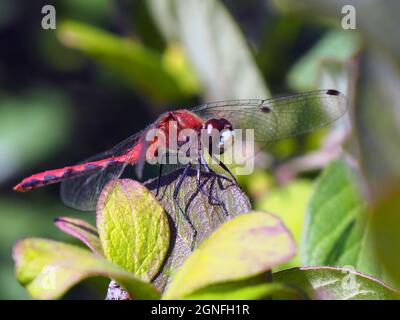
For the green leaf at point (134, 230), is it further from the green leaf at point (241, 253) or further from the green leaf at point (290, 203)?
the green leaf at point (290, 203)

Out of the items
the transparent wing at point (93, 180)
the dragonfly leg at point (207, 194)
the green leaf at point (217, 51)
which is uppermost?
the green leaf at point (217, 51)

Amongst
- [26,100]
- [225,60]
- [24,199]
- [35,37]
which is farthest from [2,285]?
[225,60]

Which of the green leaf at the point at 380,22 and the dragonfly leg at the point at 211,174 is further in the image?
the dragonfly leg at the point at 211,174

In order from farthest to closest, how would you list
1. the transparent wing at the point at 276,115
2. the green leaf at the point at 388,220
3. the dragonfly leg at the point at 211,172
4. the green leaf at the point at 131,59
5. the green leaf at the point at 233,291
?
the green leaf at the point at 131,59, the transparent wing at the point at 276,115, the dragonfly leg at the point at 211,172, the green leaf at the point at 233,291, the green leaf at the point at 388,220

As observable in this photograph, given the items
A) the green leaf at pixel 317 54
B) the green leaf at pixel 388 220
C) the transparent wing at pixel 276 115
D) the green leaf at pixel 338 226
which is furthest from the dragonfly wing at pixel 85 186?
the green leaf at pixel 388 220

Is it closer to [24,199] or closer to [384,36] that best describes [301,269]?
[384,36]

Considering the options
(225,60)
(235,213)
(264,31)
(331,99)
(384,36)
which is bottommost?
(235,213)
